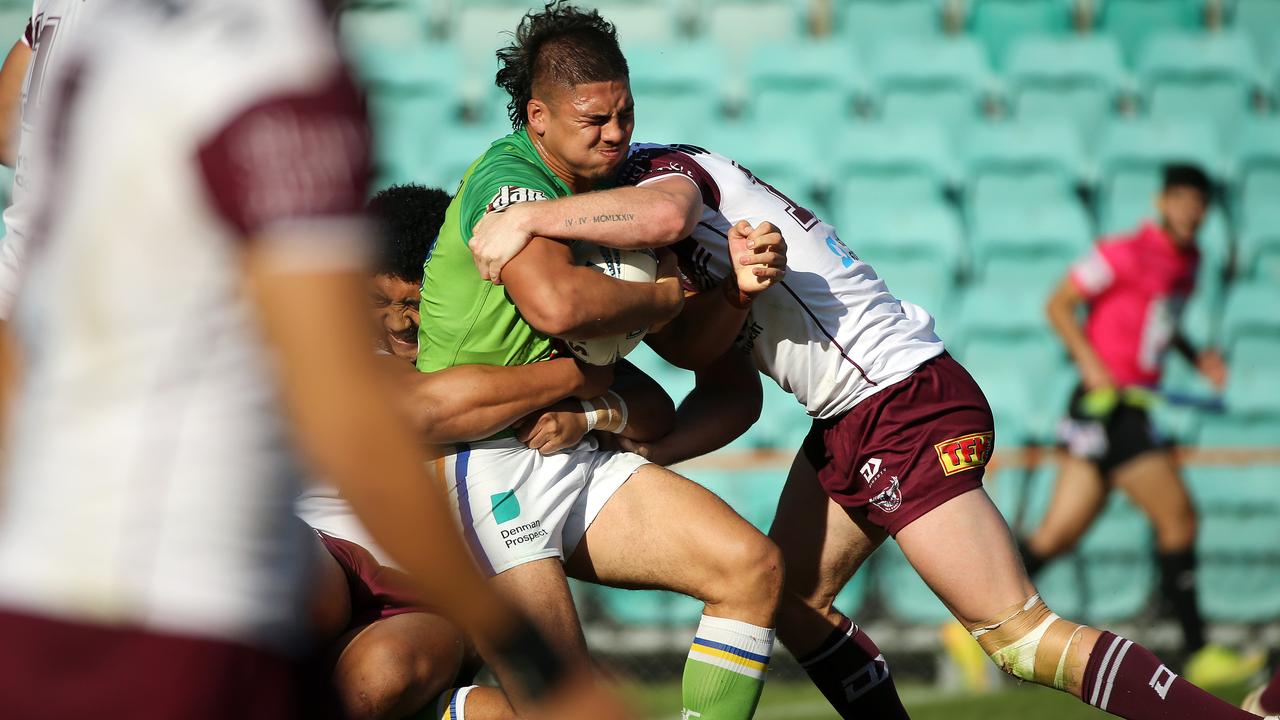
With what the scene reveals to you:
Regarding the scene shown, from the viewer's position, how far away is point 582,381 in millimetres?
3738

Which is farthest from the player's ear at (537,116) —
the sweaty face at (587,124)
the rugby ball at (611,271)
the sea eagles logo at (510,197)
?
the rugby ball at (611,271)

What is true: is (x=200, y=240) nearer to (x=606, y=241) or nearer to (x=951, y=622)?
(x=606, y=241)

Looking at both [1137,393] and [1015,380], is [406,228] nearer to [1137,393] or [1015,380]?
[1137,393]

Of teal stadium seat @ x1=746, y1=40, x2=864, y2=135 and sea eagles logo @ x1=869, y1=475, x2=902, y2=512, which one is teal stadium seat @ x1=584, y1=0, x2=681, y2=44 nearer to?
teal stadium seat @ x1=746, y1=40, x2=864, y2=135

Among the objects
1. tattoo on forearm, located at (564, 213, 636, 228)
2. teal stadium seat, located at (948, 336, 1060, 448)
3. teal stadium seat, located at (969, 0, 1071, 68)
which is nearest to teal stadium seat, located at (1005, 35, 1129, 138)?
teal stadium seat, located at (969, 0, 1071, 68)

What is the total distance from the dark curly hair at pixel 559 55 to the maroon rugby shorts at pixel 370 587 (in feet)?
4.32

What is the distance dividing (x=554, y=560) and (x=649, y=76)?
7.01 metres

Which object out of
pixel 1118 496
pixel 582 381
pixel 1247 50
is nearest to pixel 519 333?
pixel 582 381

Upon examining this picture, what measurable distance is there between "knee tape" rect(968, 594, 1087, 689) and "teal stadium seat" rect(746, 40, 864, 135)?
21.9 feet

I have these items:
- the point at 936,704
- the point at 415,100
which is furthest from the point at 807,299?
the point at 415,100

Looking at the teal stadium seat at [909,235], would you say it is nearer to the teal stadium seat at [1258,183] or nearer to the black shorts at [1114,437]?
the black shorts at [1114,437]

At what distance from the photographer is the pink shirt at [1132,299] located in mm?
7828

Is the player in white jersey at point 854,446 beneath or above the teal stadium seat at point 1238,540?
above

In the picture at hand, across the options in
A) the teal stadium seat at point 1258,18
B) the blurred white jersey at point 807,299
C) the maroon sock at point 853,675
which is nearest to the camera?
the blurred white jersey at point 807,299
